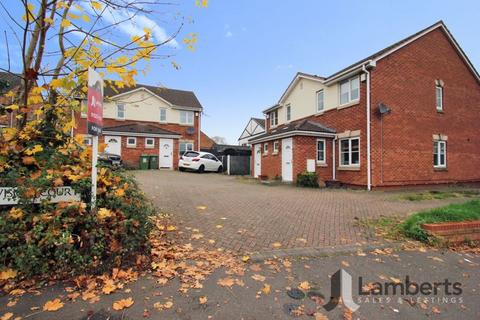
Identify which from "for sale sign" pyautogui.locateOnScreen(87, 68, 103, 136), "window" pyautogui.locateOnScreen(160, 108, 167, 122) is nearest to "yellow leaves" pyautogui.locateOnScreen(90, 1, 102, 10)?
"for sale sign" pyautogui.locateOnScreen(87, 68, 103, 136)

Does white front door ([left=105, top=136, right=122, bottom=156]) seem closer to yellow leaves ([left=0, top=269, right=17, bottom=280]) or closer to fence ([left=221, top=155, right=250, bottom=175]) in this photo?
fence ([left=221, top=155, right=250, bottom=175])

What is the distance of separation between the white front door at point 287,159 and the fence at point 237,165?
24.0 ft

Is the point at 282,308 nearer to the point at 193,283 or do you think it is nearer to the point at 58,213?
the point at 193,283

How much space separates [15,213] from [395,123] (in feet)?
49.8

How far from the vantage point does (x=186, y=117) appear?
94.2 feet

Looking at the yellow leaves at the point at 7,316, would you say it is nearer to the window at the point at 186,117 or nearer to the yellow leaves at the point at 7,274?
the yellow leaves at the point at 7,274

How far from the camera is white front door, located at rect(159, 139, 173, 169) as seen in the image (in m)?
24.9

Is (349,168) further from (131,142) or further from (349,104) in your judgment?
(131,142)

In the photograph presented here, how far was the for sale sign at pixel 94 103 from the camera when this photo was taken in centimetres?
354

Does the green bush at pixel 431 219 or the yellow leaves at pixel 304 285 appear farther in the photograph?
the green bush at pixel 431 219

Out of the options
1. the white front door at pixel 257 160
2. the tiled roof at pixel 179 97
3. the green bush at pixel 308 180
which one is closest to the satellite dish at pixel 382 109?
the green bush at pixel 308 180

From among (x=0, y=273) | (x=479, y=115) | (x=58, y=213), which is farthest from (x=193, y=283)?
(x=479, y=115)

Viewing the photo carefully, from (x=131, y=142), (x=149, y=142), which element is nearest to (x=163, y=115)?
(x=149, y=142)

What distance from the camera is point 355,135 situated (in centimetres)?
1395
